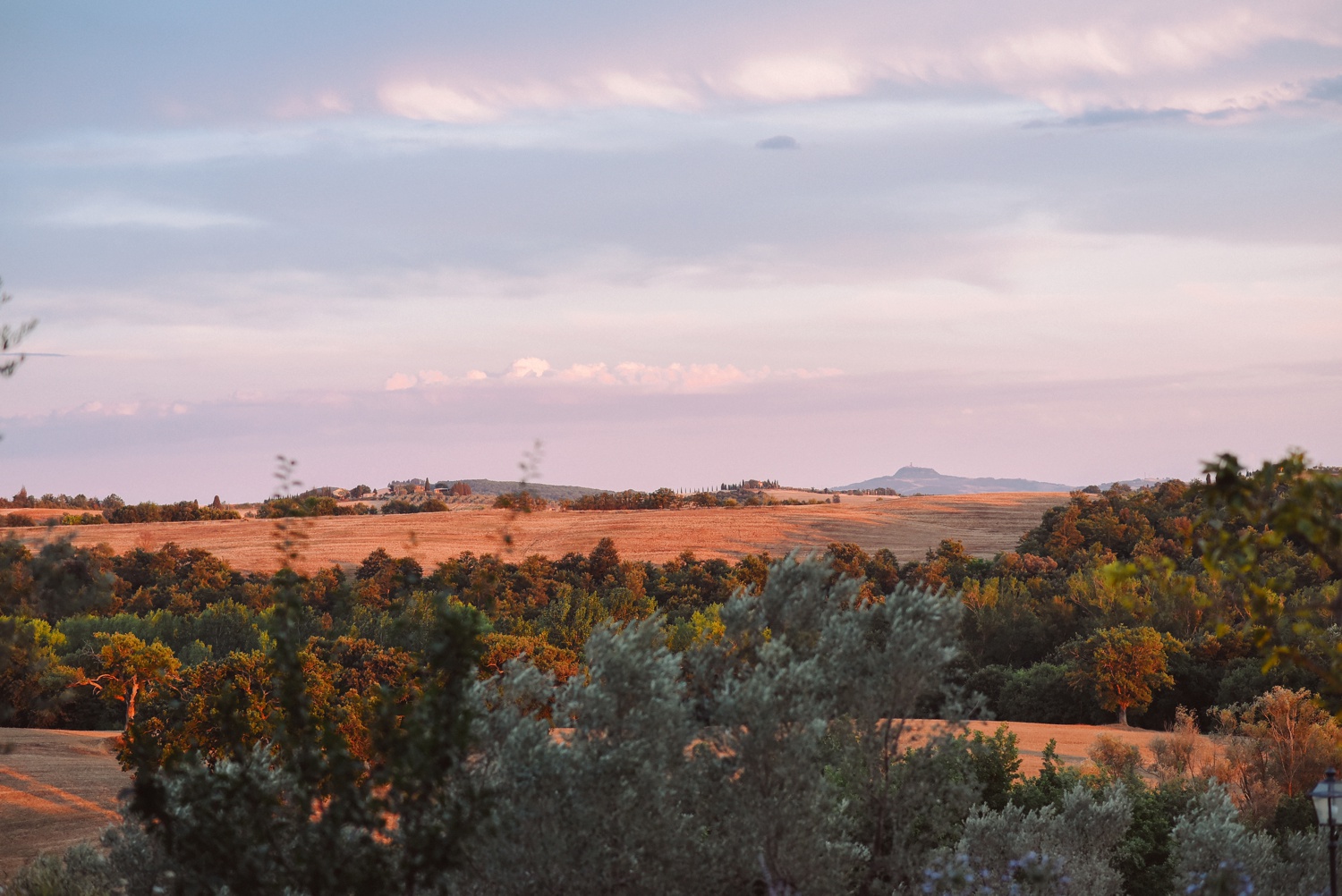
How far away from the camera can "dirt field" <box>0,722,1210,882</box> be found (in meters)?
20.2

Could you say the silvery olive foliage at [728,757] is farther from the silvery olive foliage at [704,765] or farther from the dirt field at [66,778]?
the dirt field at [66,778]

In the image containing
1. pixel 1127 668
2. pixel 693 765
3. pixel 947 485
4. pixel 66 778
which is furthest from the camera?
pixel 947 485

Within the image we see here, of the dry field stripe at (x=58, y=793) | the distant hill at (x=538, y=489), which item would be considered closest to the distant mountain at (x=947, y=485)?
the distant hill at (x=538, y=489)

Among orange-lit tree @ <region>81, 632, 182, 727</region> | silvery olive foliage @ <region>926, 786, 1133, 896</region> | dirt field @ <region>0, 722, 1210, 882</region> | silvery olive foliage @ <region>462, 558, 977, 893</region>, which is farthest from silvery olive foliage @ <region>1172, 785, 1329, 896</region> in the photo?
orange-lit tree @ <region>81, 632, 182, 727</region>

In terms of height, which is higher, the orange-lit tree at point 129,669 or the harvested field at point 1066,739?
the orange-lit tree at point 129,669

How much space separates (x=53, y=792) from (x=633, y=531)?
42319mm

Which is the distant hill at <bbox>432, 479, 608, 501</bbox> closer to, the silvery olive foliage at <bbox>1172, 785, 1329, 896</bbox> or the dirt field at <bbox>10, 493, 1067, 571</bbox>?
the dirt field at <bbox>10, 493, 1067, 571</bbox>

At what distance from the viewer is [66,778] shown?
2536cm

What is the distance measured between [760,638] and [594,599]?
127ft

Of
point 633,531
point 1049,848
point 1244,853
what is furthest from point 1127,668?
point 633,531

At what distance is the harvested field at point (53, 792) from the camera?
19891 millimetres

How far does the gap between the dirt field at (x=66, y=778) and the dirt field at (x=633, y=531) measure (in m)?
25.1

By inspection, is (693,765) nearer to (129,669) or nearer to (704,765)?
(704,765)

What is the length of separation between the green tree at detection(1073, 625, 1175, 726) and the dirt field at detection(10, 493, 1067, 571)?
25.8 meters
